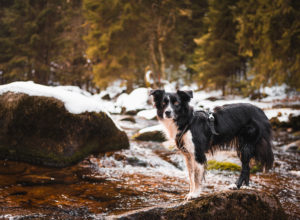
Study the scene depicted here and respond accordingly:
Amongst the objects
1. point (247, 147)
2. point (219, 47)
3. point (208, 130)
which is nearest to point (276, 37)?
point (247, 147)

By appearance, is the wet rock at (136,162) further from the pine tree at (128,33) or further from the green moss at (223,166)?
the pine tree at (128,33)

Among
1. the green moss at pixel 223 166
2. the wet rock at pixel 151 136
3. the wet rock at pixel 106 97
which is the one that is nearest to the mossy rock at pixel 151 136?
the wet rock at pixel 151 136

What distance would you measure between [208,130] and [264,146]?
1.03m

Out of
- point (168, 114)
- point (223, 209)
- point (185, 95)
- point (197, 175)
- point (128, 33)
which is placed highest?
point (128, 33)

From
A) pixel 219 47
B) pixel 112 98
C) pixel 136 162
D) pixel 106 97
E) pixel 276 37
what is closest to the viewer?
pixel 136 162

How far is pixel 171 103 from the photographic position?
3.58 metres

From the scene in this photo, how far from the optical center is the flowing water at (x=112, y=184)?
11.8ft

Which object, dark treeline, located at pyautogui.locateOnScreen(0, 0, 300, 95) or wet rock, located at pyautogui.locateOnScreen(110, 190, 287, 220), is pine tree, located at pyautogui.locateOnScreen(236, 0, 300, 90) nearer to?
dark treeline, located at pyautogui.locateOnScreen(0, 0, 300, 95)

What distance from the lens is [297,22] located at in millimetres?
8414

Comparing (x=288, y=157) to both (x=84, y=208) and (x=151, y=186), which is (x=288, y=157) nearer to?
(x=151, y=186)

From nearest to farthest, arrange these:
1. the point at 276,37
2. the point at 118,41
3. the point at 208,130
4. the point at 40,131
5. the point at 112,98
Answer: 1. the point at 208,130
2. the point at 40,131
3. the point at 276,37
4. the point at 118,41
5. the point at 112,98

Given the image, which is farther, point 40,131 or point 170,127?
point 40,131

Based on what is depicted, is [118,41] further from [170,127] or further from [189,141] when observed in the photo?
[189,141]

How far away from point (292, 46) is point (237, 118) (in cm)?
699
